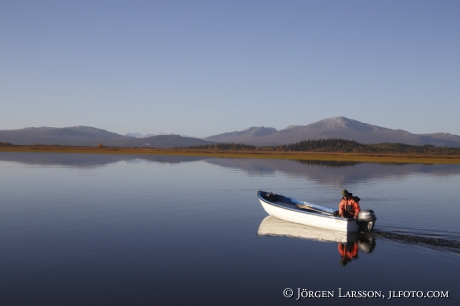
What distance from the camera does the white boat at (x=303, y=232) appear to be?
64.2 ft

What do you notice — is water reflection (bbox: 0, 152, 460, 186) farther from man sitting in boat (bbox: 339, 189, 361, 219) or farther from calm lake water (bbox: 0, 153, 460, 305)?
man sitting in boat (bbox: 339, 189, 361, 219)

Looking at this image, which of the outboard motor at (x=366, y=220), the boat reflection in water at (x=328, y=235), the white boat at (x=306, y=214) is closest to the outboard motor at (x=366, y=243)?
the boat reflection in water at (x=328, y=235)

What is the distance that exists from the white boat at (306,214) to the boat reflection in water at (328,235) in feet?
0.84

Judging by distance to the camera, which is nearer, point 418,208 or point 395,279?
point 395,279

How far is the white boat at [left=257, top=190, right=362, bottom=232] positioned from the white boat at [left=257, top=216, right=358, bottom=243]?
0.70ft

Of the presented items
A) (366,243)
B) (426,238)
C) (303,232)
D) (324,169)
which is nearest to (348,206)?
(303,232)

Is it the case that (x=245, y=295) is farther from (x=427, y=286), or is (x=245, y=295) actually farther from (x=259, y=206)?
(x=259, y=206)

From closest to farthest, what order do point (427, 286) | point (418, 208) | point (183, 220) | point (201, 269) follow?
point (427, 286) < point (201, 269) < point (183, 220) < point (418, 208)

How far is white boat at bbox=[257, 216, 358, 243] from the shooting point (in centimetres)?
1958

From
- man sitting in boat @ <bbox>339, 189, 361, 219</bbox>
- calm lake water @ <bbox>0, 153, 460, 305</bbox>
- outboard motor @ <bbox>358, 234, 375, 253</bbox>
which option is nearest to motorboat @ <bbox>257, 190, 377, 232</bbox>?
outboard motor @ <bbox>358, 234, 375, 253</bbox>

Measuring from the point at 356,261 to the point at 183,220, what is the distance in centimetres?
934

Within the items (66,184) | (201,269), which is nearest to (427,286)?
(201,269)

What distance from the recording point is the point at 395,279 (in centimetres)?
1395

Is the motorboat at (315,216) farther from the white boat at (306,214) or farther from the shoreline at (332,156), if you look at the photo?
the shoreline at (332,156)
